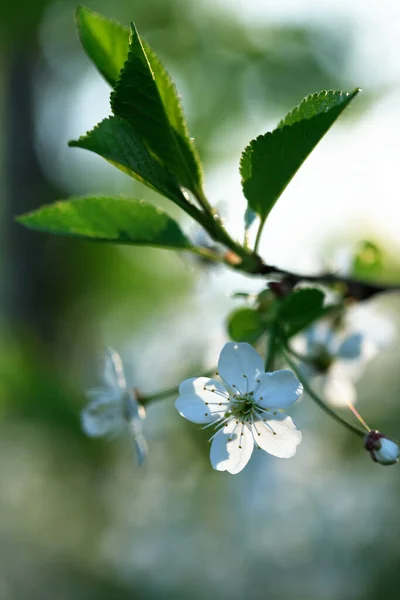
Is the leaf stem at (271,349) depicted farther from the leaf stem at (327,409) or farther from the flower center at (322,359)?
the flower center at (322,359)

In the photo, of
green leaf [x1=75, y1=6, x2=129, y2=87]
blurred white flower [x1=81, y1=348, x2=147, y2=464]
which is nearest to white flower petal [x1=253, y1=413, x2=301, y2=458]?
blurred white flower [x1=81, y1=348, x2=147, y2=464]

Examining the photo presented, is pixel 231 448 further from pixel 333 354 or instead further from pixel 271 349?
pixel 333 354

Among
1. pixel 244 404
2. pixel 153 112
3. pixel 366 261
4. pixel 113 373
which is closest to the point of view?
pixel 153 112

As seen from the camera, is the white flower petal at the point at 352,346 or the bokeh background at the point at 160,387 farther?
the bokeh background at the point at 160,387

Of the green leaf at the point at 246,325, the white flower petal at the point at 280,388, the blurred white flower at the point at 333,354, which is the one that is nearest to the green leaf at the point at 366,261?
the blurred white flower at the point at 333,354

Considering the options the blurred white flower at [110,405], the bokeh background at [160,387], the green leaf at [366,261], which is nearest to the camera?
the blurred white flower at [110,405]

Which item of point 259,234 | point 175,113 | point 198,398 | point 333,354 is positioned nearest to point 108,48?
point 175,113
